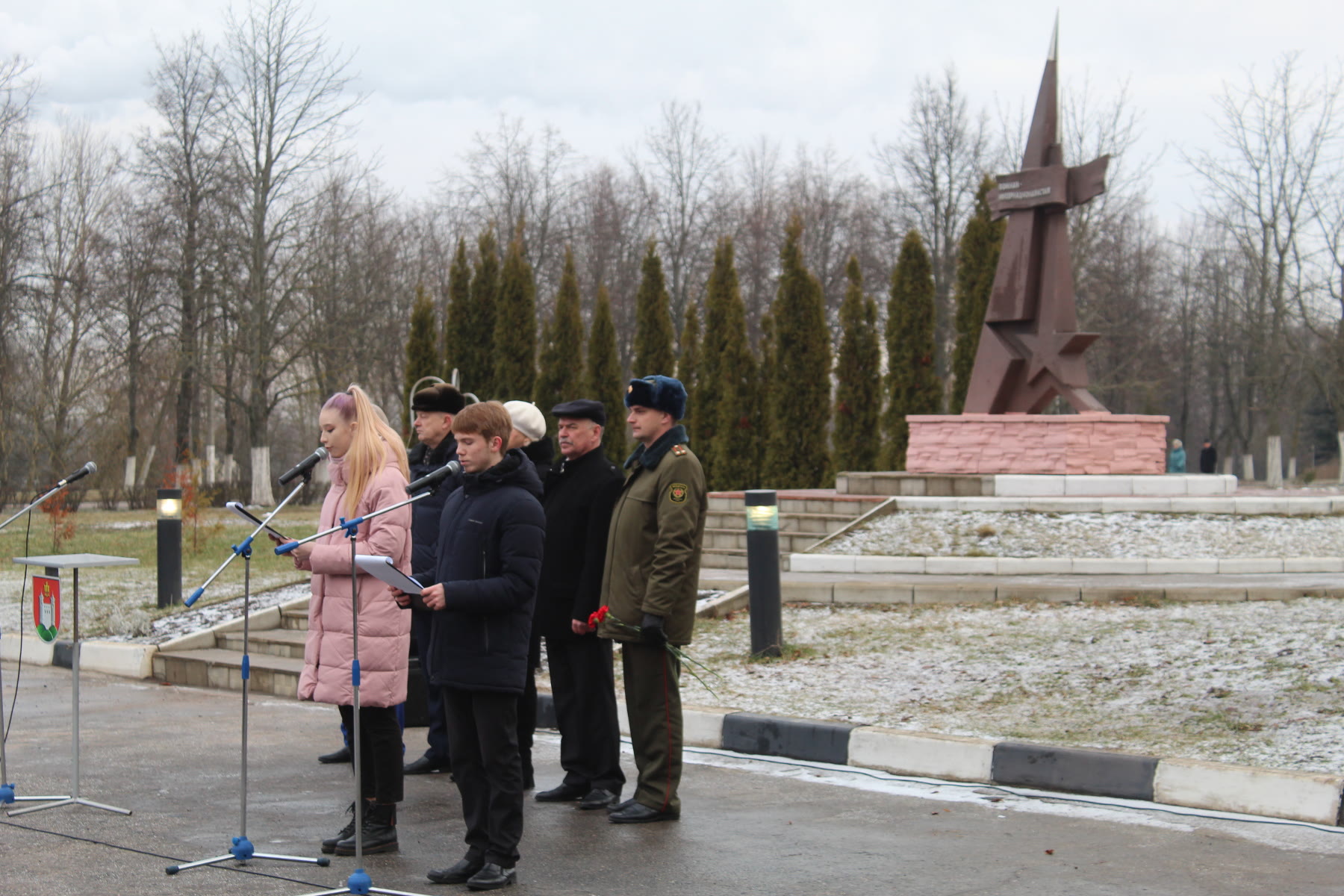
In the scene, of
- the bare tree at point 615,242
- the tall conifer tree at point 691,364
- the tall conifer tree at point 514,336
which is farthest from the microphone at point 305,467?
the bare tree at point 615,242

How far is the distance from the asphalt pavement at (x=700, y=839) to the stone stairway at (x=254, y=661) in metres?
2.54

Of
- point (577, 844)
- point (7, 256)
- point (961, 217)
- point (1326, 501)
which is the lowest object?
point (577, 844)

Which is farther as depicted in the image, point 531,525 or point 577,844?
point 577,844

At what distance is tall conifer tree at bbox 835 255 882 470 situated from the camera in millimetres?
25109

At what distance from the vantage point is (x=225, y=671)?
1032cm

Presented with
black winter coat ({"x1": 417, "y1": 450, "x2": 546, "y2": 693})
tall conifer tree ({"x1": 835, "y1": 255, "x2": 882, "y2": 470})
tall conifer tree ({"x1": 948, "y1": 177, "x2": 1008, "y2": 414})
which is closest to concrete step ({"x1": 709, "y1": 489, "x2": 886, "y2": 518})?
tall conifer tree ({"x1": 835, "y1": 255, "x2": 882, "y2": 470})

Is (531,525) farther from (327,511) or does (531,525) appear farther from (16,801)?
(16,801)

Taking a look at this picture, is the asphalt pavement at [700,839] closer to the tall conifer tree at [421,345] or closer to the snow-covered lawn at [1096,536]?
the snow-covered lawn at [1096,536]

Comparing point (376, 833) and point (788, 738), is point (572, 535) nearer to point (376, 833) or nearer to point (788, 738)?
point (376, 833)

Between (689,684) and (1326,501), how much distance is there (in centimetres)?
1057

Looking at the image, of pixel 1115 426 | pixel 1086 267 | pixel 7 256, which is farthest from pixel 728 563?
pixel 1086 267

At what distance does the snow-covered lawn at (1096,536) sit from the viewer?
14.2 meters

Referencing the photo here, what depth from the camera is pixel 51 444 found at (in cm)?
3014

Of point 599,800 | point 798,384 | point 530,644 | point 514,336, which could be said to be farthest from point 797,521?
point 514,336
